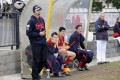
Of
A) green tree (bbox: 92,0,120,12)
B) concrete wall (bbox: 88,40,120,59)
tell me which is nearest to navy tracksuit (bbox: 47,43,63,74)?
concrete wall (bbox: 88,40,120,59)

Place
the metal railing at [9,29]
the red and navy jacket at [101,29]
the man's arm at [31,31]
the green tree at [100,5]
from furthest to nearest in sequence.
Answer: the green tree at [100,5], the red and navy jacket at [101,29], the metal railing at [9,29], the man's arm at [31,31]

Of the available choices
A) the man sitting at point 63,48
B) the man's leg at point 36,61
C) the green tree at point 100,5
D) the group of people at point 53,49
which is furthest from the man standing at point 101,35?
the green tree at point 100,5

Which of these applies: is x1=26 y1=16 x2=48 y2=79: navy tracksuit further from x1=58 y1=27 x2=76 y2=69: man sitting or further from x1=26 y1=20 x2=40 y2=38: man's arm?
x1=58 y1=27 x2=76 y2=69: man sitting

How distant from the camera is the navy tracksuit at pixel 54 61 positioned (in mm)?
9938

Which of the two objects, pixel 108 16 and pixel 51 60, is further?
pixel 108 16

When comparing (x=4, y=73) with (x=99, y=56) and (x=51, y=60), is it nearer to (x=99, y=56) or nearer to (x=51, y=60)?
(x=51, y=60)

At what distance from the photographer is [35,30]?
9.06m

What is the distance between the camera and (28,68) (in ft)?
33.1

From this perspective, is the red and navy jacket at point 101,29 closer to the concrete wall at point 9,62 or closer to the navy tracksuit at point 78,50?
the navy tracksuit at point 78,50

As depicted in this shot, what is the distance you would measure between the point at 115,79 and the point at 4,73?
9.51 feet

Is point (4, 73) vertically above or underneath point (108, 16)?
underneath

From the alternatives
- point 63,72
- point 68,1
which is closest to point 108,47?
point 68,1

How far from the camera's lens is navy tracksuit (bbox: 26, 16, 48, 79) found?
9008 millimetres

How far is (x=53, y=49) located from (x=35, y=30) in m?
1.29
